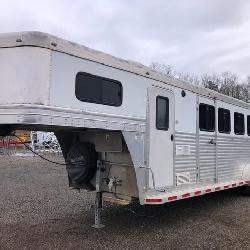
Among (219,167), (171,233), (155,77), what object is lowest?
(171,233)

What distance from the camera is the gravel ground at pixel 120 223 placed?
6633 millimetres

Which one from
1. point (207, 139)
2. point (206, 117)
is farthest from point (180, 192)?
point (206, 117)

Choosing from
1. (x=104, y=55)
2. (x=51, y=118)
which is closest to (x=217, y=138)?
(x=104, y=55)

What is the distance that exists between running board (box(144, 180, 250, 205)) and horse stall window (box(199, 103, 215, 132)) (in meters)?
1.16

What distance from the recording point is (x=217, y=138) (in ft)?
30.8

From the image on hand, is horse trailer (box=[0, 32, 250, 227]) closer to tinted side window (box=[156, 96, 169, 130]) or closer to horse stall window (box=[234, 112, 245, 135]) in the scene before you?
tinted side window (box=[156, 96, 169, 130])

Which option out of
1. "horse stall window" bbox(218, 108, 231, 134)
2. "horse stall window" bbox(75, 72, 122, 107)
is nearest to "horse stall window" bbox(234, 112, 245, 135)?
"horse stall window" bbox(218, 108, 231, 134)

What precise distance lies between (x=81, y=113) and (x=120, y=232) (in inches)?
94.8

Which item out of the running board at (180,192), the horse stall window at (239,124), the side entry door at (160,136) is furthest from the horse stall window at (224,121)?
the side entry door at (160,136)

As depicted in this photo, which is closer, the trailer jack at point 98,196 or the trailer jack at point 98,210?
the trailer jack at point 98,196

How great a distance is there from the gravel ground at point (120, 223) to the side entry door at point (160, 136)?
3.03 feet

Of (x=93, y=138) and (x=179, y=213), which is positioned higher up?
(x=93, y=138)

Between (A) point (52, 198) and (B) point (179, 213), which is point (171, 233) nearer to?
(B) point (179, 213)

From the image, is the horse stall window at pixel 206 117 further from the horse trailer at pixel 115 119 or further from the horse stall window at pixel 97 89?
the horse stall window at pixel 97 89
